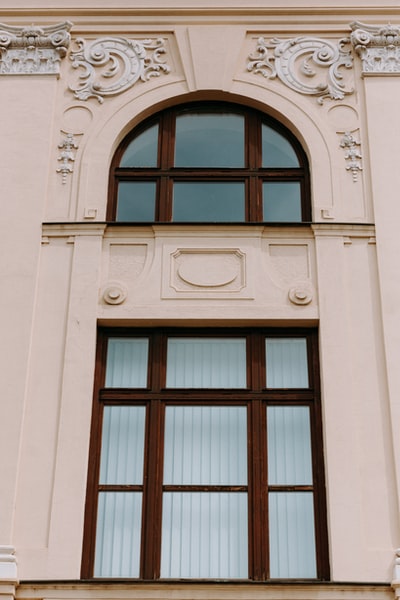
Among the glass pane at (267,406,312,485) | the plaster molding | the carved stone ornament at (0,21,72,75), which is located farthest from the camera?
the carved stone ornament at (0,21,72,75)

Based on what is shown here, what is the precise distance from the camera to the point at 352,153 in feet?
45.0

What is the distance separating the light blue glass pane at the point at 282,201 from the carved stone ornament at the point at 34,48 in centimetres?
334

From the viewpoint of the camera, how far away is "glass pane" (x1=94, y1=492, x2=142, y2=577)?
11.3 metres

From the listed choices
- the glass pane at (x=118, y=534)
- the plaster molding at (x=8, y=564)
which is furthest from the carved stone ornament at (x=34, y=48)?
the plaster molding at (x=8, y=564)

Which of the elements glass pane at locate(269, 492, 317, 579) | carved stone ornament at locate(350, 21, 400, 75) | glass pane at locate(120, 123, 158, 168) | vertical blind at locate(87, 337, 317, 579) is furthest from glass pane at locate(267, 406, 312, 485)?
carved stone ornament at locate(350, 21, 400, 75)

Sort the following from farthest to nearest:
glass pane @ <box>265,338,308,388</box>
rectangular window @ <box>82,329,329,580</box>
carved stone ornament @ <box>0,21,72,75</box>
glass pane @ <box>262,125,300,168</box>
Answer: carved stone ornament @ <box>0,21,72,75</box>
glass pane @ <box>262,125,300,168</box>
glass pane @ <box>265,338,308,388</box>
rectangular window @ <box>82,329,329,580</box>

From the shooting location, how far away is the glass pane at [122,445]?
1184cm

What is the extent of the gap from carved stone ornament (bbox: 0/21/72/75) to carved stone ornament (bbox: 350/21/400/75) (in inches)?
156

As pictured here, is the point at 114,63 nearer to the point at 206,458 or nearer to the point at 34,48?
the point at 34,48

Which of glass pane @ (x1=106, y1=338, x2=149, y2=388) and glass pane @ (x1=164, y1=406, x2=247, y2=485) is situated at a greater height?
glass pane @ (x1=106, y1=338, x2=149, y2=388)

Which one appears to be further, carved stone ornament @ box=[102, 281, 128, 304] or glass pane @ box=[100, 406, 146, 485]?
carved stone ornament @ box=[102, 281, 128, 304]

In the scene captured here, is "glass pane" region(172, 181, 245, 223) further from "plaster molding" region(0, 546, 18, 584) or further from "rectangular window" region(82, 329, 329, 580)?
"plaster molding" region(0, 546, 18, 584)

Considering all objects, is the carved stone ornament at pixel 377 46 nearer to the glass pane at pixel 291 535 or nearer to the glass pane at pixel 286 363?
the glass pane at pixel 286 363

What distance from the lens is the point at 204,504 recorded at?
460 inches
